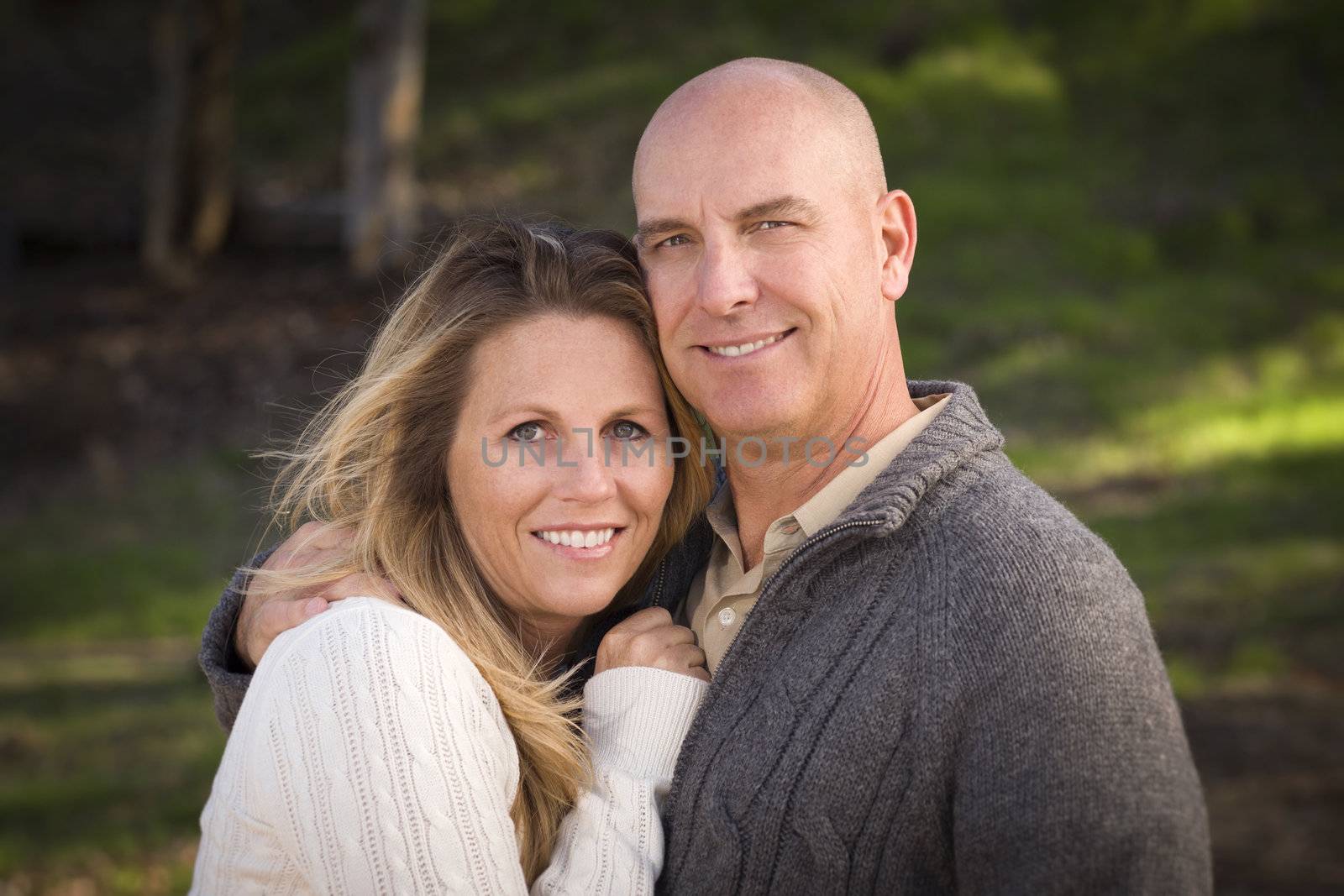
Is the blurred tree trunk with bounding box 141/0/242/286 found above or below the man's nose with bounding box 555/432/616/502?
above

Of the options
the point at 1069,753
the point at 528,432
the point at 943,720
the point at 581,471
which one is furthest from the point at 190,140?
the point at 1069,753

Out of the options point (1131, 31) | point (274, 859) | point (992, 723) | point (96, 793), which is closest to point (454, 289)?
point (274, 859)

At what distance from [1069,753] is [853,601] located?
1.44ft

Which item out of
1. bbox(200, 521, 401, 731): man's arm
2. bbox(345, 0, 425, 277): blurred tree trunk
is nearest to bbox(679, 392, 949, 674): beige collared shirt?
bbox(200, 521, 401, 731): man's arm

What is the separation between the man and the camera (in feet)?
6.30

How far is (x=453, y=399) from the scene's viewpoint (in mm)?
2588

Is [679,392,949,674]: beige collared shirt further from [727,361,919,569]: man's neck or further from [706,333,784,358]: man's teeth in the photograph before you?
[706,333,784,358]: man's teeth

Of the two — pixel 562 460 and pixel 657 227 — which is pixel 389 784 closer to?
pixel 562 460

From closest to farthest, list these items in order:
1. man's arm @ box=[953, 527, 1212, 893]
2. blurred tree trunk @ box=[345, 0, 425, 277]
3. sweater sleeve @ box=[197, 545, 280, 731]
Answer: man's arm @ box=[953, 527, 1212, 893]
sweater sleeve @ box=[197, 545, 280, 731]
blurred tree trunk @ box=[345, 0, 425, 277]

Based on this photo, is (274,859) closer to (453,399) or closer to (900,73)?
(453,399)

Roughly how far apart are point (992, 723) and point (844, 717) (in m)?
0.24

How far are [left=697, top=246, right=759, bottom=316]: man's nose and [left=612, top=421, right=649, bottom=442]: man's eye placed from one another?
31 centimetres

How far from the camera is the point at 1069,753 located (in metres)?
1.89

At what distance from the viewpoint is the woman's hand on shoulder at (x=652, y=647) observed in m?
2.46
